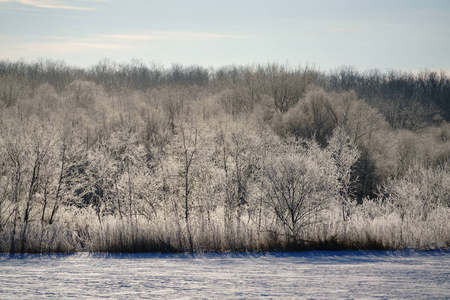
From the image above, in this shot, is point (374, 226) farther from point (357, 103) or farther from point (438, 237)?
point (357, 103)

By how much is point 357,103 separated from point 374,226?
33221mm

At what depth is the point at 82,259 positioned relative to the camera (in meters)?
11.4

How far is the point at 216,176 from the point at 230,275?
9756mm

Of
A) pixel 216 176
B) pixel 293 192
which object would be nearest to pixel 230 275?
pixel 293 192

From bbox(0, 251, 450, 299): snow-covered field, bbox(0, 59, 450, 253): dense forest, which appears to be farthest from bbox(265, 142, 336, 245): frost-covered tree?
bbox(0, 251, 450, 299): snow-covered field

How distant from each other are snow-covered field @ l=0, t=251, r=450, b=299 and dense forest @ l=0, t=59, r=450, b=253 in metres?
0.71

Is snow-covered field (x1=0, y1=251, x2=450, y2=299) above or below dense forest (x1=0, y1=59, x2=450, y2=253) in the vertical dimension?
below

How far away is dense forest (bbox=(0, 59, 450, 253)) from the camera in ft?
40.3

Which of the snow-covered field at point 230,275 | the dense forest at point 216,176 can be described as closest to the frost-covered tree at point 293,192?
the dense forest at point 216,176

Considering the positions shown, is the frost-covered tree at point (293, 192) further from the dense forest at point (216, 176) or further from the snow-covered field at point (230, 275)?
the snow-covered field at point (230, 275)

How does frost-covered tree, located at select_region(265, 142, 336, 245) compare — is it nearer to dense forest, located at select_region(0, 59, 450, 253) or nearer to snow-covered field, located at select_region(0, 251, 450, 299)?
dense forest, located at select_region(0, 59, 450, 253)

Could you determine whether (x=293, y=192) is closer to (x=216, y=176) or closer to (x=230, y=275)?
(x=230, y=275)

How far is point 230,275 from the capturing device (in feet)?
31.3

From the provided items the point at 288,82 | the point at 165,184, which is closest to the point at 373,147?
the point at 288,82
